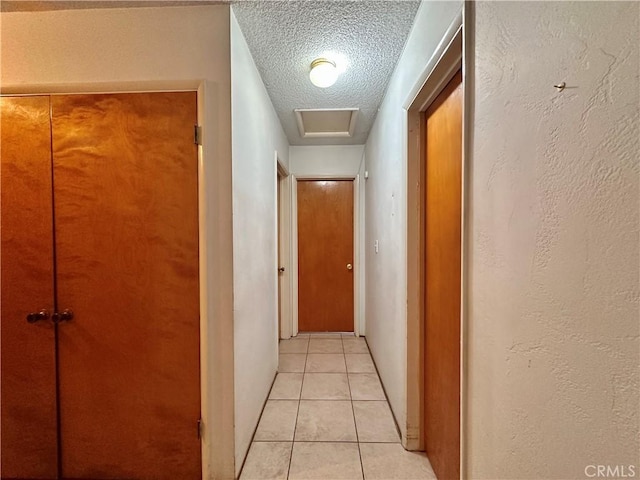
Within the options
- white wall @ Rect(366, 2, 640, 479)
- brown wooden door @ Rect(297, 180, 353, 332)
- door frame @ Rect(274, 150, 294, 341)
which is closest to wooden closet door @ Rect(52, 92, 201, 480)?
white wall @ Rect(366, 2, 640, 479)

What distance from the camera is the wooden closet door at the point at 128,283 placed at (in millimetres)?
1405

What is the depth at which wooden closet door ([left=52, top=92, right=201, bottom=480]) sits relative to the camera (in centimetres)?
141

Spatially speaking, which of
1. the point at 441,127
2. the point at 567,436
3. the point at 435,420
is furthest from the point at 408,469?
the point at 441,127

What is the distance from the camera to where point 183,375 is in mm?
1432

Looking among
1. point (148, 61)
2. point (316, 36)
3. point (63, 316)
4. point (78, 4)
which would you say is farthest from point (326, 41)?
point (63, 316)

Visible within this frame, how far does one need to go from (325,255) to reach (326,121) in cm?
163

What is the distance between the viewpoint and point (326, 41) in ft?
5.26

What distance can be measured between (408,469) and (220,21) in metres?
2.54

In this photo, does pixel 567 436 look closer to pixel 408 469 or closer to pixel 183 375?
pixel 408 469

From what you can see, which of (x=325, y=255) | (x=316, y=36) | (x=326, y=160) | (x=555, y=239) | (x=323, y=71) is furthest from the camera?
(x=325, y=255)

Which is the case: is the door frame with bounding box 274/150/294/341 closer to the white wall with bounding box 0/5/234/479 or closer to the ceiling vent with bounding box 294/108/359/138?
the ceiling vent with bounding box 294/108/359/138

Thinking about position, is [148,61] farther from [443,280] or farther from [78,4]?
[443,280]

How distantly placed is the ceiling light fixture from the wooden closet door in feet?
2.65

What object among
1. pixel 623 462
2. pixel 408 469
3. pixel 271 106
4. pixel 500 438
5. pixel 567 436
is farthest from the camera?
pixel 271 106
